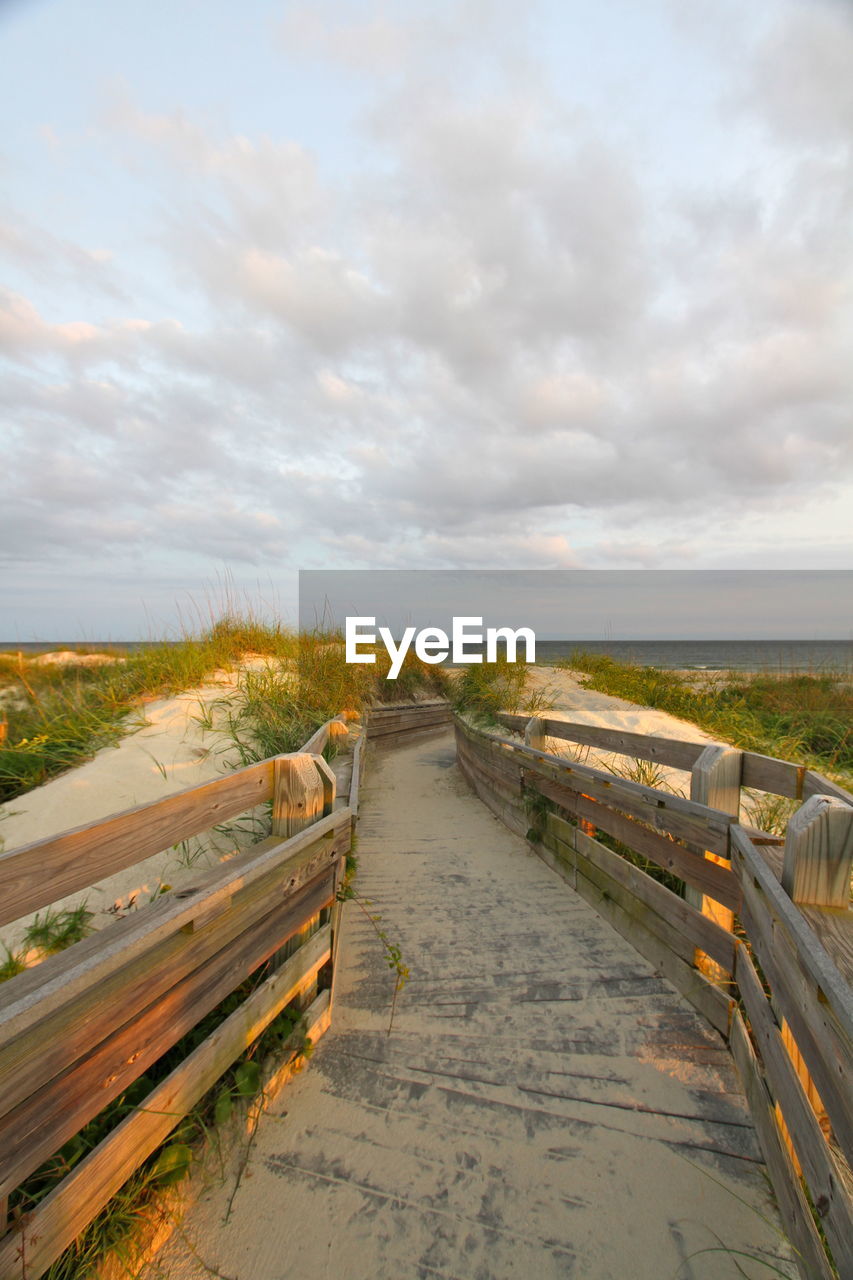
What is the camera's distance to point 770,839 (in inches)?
94.0

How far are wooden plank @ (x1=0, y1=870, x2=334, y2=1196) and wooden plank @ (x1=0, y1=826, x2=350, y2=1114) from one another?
0.04 meters

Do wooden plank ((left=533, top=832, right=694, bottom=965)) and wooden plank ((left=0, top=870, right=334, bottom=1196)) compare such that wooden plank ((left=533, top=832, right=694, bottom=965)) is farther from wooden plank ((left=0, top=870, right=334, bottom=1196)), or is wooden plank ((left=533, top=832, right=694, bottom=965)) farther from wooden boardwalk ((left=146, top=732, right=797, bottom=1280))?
wooden plank ((left=0, top=870, right=334, bottom=1196))

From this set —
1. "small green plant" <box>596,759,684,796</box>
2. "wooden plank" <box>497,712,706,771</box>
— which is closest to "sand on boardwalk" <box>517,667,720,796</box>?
"small green plant" <box>596,759,684,796</box>

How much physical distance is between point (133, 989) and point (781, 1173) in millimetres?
2157

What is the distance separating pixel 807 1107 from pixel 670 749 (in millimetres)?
2332

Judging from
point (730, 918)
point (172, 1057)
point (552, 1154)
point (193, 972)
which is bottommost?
point (552, 1154)

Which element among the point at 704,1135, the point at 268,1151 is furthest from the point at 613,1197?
the point at 268,1151

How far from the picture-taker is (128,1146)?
1678 mm

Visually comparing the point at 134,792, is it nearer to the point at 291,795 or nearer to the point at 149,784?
the point at 149,784

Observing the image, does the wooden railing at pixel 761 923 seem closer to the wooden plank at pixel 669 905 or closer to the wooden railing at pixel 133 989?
the wooden plank at pixel 669 905

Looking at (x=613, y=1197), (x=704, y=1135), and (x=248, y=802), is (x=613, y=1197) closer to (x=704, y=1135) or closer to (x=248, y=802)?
(x=704, y=1135)

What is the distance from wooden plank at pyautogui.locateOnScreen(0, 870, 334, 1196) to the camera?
4.28 ft

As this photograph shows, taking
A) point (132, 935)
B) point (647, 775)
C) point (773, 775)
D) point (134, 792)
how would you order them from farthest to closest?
point (647, 775) < point (134, 792) < point (773, 775) < point (132, 935)

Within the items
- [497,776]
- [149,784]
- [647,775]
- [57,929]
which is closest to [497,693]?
[497,776]
